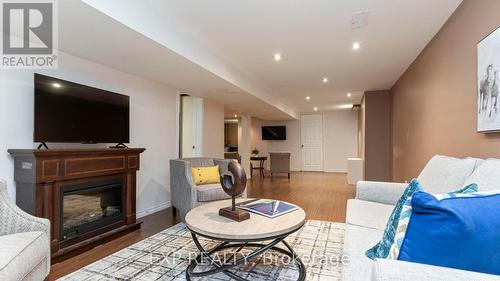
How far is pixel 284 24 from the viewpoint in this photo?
8.32 ft

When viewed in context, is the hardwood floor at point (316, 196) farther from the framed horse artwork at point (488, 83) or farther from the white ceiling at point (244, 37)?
the white ceiling at point (244, 37)

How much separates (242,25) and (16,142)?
7.83 feet

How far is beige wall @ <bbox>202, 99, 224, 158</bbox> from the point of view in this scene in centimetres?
540

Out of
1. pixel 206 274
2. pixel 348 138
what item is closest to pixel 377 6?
pixel 206 274

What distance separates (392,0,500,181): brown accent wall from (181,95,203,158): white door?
373 cm

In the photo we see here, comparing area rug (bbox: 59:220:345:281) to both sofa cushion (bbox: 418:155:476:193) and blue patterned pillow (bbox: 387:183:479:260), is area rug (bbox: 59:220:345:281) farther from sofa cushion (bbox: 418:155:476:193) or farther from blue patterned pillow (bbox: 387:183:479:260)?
blue patterned pillow (bbox: 387:183:479:260)

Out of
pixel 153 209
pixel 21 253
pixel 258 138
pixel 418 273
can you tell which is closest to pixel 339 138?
pixel 258 138

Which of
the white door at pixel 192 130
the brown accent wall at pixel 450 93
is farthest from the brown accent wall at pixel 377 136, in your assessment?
the white door at pixel 192 130

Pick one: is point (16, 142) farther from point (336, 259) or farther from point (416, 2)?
point (416, 2)

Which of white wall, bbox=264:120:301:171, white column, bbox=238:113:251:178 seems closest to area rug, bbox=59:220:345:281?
white column, bbox=238:113:251:178

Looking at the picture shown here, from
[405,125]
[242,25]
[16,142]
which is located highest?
[242,25]

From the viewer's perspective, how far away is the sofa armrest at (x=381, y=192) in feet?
7.79

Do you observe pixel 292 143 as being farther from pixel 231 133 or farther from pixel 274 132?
pixel 231 133

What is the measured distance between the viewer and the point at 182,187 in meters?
3.24
